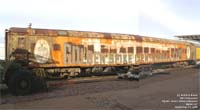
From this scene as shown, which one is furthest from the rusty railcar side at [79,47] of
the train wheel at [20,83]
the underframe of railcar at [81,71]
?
the train wheel at [20,83]

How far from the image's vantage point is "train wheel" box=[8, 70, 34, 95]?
15531mm

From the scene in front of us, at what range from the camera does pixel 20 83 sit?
1559 cm

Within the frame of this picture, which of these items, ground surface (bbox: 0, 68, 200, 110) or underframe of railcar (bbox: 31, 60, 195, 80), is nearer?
ground surface (bbox: 0, 68, 200, 110)

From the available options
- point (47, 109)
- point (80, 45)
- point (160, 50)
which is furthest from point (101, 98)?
point (160, 50)

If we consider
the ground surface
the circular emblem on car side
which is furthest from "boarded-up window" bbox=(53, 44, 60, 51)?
the ground surface

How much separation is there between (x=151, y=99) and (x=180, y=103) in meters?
1.52

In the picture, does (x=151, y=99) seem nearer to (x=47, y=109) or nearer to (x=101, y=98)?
(x=101, y=98)

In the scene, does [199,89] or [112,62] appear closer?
[199,89]

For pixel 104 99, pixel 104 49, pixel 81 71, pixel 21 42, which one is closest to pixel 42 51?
pixel 21 42

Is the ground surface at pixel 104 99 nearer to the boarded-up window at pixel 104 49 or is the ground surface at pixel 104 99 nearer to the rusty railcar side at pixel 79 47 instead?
the rusty railcar side at pixel 79 47

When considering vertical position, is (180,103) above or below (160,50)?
below

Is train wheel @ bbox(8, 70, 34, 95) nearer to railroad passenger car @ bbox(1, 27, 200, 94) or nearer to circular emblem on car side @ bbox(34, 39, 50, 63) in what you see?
railroad passenger car @ bbox(1, 27, 200, 94)

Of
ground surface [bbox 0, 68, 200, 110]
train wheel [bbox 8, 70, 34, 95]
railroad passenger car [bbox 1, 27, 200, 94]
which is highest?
railroad passenger car [bbox 1, 27, 200, 94]

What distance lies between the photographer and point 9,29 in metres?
21.2
